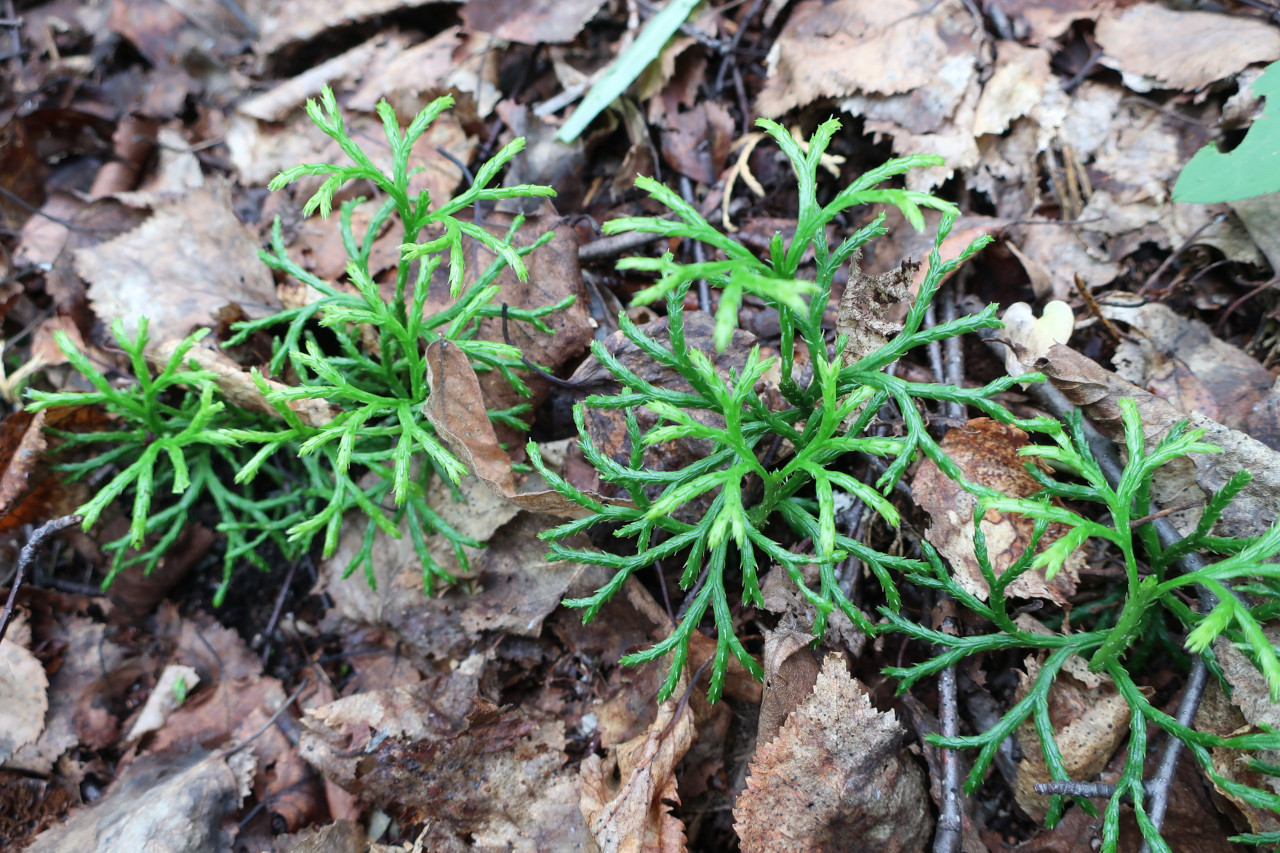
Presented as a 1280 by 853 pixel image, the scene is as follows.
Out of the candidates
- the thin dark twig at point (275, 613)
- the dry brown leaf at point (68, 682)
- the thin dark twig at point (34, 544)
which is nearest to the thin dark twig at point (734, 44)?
the thin dark twig at point (275, 613)

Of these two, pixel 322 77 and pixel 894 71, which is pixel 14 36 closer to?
pixel 322 77

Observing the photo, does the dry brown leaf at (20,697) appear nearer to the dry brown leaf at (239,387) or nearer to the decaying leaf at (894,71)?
the dry brown leaf at (239,387)

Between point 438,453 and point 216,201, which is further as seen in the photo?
point 216,201

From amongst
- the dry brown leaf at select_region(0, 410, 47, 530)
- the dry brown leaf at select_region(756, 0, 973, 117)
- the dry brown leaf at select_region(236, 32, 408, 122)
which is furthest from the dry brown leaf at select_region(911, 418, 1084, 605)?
the dry brown leaf at select_region(236, 32, 408, 122)

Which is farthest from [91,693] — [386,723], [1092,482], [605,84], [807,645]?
[1092,482]

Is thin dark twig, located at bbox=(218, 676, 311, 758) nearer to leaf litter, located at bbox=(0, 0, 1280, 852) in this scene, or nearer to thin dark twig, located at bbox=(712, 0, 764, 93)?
leaf litter, located at bbox=(0, 0, 1280, 852)

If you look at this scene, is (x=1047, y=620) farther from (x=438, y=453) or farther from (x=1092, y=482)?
(x=438, y=453)

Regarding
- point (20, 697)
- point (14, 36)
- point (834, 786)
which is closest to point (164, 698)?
point (20, 697)
